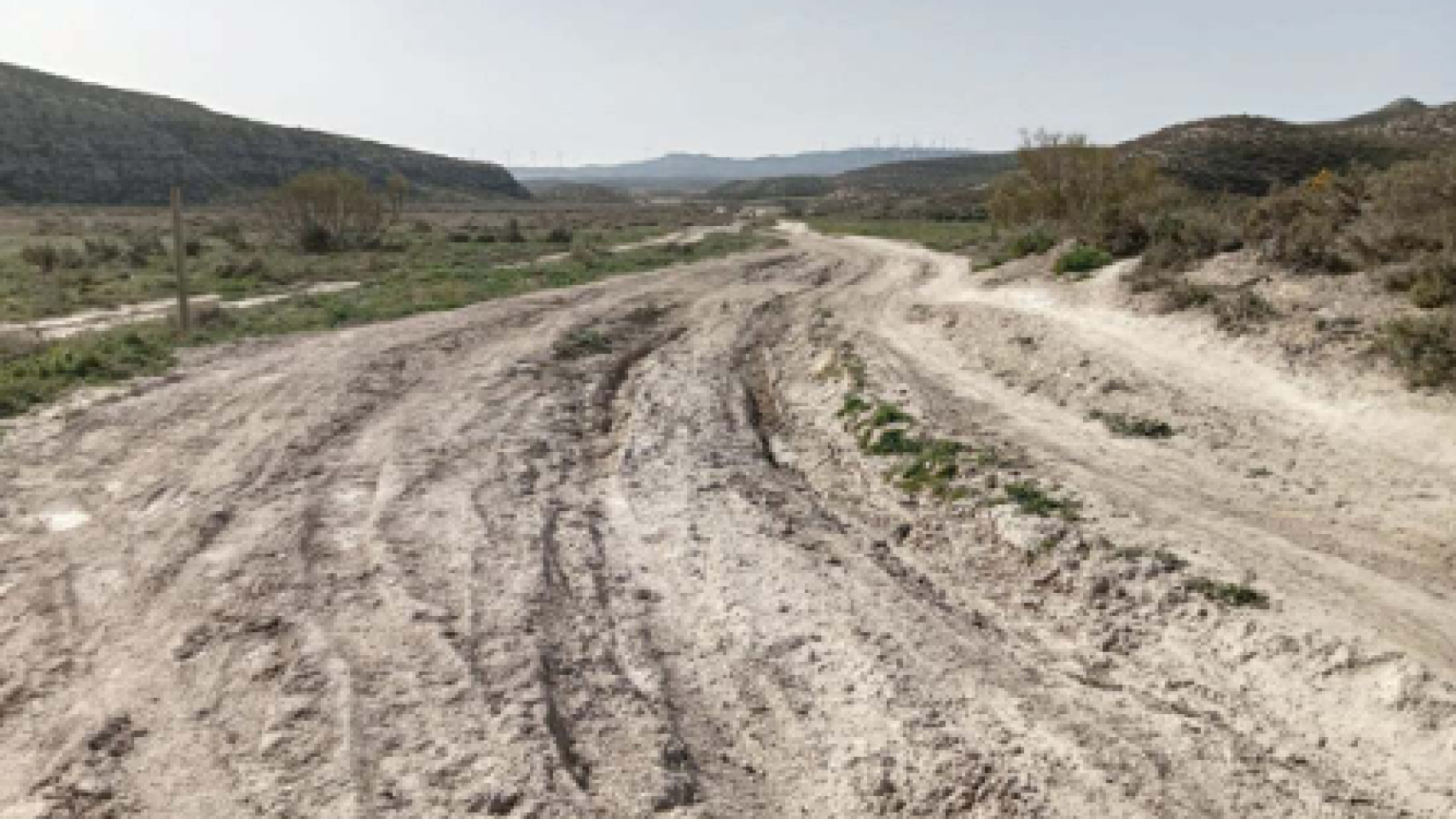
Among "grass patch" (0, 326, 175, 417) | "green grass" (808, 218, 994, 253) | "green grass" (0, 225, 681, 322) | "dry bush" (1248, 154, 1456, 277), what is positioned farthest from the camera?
"green grass" (808, 218, 994, 253)

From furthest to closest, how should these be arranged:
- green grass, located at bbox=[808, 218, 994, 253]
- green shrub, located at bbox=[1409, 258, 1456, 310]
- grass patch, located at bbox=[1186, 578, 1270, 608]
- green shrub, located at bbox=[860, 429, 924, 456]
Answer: green grass, located at bbox=[808, 218, 994, 253], green shrub, located at bbox=[1409, 258, 1456, 310], green shrub, located at bbox=[860, 429, 924, 456], grass patch, located at bbox=[1186, 578, 1270, 608]

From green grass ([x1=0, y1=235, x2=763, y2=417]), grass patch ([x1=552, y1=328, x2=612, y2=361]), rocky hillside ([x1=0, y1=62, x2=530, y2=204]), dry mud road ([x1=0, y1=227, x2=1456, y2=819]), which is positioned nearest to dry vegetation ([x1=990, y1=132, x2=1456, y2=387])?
dry mud road ([x1=0, y1=227, x2=1456, y2=819])

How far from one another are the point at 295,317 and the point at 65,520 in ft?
39.6

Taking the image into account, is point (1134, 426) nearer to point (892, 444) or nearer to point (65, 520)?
point (892, 444)

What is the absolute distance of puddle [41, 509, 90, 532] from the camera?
7801 millimetres

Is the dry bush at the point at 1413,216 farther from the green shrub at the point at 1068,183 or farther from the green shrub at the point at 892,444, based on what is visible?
the green shrub at the point at 1068,183

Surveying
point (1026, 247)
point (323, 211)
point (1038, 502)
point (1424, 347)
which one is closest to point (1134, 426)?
point (1424, 347)

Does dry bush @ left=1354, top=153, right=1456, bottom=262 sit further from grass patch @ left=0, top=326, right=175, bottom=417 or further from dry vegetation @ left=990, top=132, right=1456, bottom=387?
grass patch @ left=0, top=326, right=175, bottom=417

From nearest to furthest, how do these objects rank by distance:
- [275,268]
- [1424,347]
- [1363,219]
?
1. [1424,347]
2. [1363,219]
3. [275,268]

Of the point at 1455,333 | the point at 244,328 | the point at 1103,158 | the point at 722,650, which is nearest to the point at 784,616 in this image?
the point at 722,650

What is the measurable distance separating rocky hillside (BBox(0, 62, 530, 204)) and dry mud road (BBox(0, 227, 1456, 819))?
76.2 metres

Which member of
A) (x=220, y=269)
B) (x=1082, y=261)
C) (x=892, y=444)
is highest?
(x=1082, y=261)

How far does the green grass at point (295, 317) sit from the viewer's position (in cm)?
1310

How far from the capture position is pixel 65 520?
798 cm
